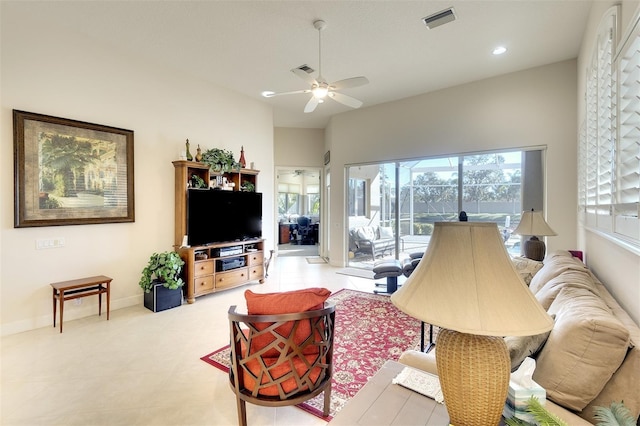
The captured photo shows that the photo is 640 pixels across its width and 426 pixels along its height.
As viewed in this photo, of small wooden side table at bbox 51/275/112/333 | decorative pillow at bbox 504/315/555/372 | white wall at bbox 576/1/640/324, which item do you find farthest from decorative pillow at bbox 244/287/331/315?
small wooden side table at bbox 51/275/112/333

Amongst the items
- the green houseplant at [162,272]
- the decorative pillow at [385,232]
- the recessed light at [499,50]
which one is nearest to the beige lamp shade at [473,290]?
the green houseplant at [162,272]

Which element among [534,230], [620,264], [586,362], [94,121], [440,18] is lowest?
[586,362]

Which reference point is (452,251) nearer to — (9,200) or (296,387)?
(296,387)

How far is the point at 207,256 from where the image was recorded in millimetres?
4660

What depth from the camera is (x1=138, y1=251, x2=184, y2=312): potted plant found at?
156 inches

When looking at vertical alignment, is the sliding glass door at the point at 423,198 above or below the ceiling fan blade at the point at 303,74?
below

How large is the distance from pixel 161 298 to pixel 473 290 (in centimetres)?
414

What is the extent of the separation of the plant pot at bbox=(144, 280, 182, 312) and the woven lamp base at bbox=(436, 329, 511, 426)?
13.1 feet

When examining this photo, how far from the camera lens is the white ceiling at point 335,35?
10.5 ft

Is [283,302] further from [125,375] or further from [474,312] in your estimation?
[125,375]

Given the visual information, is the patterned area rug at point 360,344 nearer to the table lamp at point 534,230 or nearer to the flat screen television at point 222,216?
the table lamp at point 534,230

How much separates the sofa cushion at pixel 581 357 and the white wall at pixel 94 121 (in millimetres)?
4704

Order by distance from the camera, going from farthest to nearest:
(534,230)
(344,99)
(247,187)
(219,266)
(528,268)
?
(247,187)
(219,266)
(344,99)
(534,230)
(528,268)

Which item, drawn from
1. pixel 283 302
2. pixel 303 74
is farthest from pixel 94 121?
pixel 283 302
